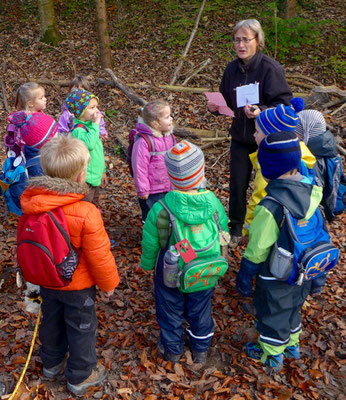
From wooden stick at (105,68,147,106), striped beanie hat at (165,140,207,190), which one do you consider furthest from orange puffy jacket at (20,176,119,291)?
wooden stick at (105,68,147,106)

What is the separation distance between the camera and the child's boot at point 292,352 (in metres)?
3.80

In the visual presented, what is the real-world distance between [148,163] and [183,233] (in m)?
1.61

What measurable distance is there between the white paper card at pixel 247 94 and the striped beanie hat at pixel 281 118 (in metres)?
0.96

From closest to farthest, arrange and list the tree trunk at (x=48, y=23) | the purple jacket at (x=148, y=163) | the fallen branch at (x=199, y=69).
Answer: the purple jacket at (x=148, y=163) < the fallen branch at (x=199, y=69) < the tree trunk at (x=48, y=23)

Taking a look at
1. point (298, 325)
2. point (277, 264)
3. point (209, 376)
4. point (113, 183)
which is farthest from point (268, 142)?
point (113, 183)

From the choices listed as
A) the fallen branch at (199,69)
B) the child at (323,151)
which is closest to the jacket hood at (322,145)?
the child at (323,151)

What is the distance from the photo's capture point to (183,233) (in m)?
3.23

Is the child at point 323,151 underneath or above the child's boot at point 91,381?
above

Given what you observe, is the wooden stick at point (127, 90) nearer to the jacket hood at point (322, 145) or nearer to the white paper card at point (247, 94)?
the white paper card at point (247, 94)

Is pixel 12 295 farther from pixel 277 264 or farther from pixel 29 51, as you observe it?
pixel 29 51

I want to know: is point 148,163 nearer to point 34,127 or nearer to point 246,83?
point 34,127

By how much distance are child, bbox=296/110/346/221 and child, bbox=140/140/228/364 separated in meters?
1.42

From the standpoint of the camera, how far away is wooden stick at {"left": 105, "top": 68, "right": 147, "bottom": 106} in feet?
28.3

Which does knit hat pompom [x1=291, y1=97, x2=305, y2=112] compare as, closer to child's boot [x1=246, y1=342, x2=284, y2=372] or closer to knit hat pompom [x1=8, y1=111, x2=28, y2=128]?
child's boot [x1=246, y1=342, x2=284, y2=372]
